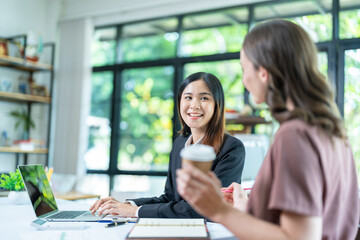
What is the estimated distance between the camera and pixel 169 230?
1116 mm

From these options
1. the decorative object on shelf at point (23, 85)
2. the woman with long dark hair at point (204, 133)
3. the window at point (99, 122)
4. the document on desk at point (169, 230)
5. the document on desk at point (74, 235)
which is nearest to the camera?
the document on desk at point (169, 230)

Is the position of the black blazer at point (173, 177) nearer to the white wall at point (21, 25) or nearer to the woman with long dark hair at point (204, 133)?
the woman with long dark hair at point (204, 133)

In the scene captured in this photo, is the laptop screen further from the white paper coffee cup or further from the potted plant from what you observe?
the white paper coffee cup

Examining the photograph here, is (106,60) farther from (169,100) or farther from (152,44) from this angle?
(169,100)

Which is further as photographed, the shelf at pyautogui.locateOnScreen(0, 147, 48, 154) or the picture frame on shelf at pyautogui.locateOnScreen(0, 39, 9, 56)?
the picture frame on shelf at pyautogui.locateOnScreen(0, 39, 9, 56)

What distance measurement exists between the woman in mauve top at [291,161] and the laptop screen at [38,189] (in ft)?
3.26

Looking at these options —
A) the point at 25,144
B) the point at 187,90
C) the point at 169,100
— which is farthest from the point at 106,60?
the point at 187,90

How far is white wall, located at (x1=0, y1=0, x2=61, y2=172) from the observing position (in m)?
5.07

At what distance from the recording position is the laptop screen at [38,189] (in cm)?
162

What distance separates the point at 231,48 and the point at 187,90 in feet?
8.78

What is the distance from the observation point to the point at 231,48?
450cm

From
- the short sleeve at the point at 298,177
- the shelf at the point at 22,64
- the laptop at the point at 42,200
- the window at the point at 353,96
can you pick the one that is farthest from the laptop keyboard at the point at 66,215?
the shelf at the point at 22,64

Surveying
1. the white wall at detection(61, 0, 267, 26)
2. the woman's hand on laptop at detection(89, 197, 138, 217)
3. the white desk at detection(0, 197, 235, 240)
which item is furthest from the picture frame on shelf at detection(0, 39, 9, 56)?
the woman's hand on laptop at detection(89, 197, 138, 217)

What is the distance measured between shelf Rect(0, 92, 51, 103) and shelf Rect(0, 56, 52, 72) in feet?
1.28
